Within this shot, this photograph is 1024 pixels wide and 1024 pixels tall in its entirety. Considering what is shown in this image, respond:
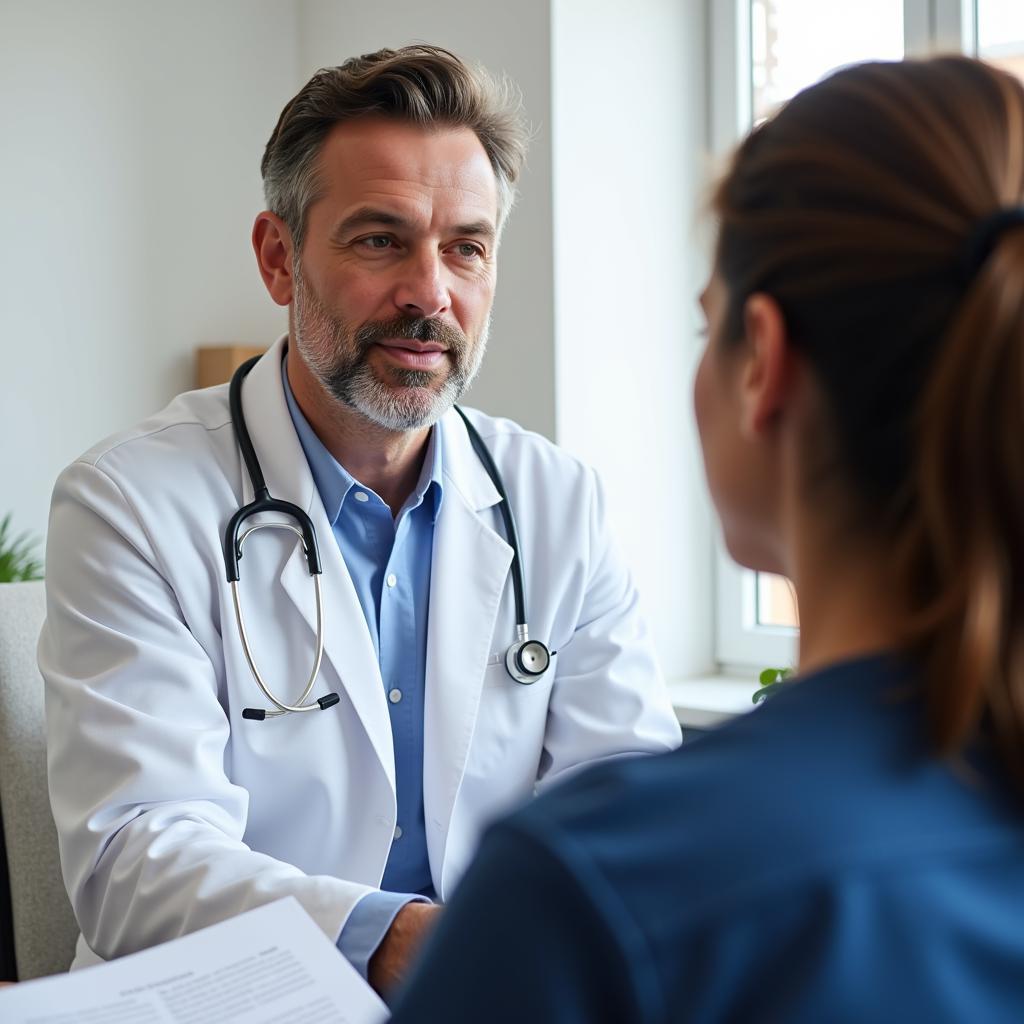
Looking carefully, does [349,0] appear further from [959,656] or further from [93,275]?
[959,656]

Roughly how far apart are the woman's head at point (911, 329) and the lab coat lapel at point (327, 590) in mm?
890

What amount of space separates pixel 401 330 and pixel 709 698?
1088 millimetres

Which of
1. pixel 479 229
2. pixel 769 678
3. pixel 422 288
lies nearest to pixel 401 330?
pixel 422 288

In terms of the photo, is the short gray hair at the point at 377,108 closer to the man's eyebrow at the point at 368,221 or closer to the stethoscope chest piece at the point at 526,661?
the man's eyebrow at the point at 368,221

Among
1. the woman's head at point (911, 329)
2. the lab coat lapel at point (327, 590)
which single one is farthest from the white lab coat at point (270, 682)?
the woman's head at point (911, 329)

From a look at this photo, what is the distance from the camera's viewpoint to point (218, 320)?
266 cm

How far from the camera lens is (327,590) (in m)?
1.44

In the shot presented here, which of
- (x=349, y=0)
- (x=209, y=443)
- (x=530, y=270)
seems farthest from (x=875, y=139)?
(x=349, y=0)

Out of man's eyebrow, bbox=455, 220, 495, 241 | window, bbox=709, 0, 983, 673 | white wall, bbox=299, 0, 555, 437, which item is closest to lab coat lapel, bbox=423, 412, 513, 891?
man's eyebrow, bbox=455, 220, 495, 241

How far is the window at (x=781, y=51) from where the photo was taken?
6.93ft

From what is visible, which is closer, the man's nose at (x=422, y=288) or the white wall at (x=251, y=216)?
the man's nose at (x=422, y=288)

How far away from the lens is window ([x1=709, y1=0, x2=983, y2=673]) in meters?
2.11

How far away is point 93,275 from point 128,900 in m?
1.58

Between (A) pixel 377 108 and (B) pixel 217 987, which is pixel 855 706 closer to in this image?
(B) pixel 217 987
